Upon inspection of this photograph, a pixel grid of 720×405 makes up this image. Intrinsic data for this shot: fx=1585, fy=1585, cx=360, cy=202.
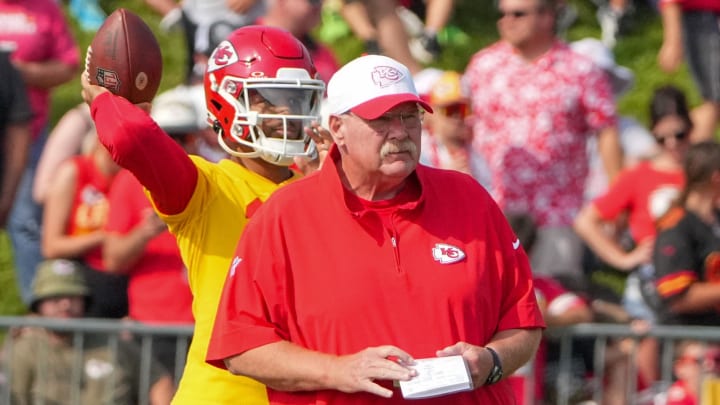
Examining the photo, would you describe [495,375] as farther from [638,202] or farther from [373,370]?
[638,202]

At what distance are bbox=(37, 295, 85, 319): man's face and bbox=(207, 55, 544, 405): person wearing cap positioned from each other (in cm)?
350

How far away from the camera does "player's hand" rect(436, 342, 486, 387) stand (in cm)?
454

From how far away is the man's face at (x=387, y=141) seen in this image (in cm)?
468

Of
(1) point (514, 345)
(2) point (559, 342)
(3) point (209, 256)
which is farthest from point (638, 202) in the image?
(1) point (514, 345)

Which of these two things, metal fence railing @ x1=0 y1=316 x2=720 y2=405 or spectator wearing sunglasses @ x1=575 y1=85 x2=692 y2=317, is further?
spectator wearing sunglasses @ x1=575 y1=85 x2=692 y2=317

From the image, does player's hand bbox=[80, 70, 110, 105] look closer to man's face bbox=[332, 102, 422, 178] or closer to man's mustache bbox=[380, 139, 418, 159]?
man's face bbox=[332, 102, 422, 178]

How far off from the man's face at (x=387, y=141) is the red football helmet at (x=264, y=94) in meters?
0.64

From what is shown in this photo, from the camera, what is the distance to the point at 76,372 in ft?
25.8

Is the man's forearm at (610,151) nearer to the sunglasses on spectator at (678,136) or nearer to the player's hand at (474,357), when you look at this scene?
the sunglasses on spectator at (678,136)

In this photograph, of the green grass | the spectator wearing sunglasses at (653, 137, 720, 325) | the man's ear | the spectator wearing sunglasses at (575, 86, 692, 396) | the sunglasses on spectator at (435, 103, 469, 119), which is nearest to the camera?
the man's ear

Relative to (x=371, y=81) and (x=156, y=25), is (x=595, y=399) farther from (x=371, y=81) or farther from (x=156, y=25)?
(x=156, y=25)

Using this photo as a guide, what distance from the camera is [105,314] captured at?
8.50m

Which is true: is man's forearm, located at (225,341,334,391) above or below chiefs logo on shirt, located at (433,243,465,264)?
below

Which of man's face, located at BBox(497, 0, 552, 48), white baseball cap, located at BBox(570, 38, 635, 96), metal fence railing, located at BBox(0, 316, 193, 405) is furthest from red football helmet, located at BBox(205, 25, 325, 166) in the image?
white baseball cap, located at BBox(570, 38, 635, 96)
